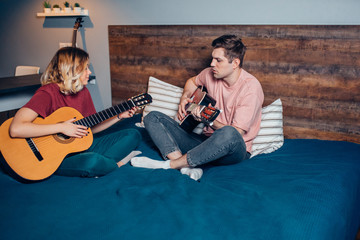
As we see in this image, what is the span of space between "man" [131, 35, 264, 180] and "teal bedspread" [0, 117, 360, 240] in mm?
115

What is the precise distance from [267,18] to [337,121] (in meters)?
0.92

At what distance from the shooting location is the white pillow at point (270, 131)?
206 centimetres

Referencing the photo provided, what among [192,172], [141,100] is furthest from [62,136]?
[192,172]

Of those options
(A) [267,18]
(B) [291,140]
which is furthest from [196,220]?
(A) [267,18]

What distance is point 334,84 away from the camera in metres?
2.13

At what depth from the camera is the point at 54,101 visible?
172cm

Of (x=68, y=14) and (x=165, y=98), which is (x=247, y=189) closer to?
(x=165, y=98)

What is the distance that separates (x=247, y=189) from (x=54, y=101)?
1170 mm

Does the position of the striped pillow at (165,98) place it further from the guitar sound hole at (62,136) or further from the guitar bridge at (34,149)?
the guitar bridge at (34,149)

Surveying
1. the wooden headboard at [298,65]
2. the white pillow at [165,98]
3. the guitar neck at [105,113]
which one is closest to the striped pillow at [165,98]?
the white pillow at [165,98]

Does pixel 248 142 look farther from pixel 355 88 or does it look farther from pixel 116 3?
pixel 116 3

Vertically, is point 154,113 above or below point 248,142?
above

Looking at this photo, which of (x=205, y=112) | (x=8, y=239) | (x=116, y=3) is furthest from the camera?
(x=116, y=3)

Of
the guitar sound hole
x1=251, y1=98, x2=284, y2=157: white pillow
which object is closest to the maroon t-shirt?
the guitar sound hole
